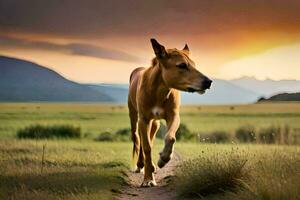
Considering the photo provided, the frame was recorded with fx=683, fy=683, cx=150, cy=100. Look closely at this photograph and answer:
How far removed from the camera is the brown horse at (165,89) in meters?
11.1

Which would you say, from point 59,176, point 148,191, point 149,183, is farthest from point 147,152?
point 59,176

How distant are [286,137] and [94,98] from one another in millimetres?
159820

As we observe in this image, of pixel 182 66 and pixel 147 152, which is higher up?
pixel 182 66

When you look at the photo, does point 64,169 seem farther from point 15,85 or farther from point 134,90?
point 15,85

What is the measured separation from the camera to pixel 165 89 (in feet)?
38.7

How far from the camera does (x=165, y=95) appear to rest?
11836 millimetres

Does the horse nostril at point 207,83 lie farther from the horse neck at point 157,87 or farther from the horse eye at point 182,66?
the horse neck at point 157,87

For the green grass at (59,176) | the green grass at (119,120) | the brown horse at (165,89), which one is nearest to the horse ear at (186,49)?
the brown horse at (165,89)

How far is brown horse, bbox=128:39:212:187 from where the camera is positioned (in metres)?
11.1

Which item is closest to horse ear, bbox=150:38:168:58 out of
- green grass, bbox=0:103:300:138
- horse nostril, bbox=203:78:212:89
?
horse nostril, bbox=203:78:212:89

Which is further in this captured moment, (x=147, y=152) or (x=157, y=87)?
(x=147, y=152)

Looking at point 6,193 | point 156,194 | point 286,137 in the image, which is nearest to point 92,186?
point 156,194

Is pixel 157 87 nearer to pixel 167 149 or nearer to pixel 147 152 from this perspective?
pixel 147 152

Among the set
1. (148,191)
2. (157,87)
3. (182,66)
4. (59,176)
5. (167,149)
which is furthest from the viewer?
(59,176)
